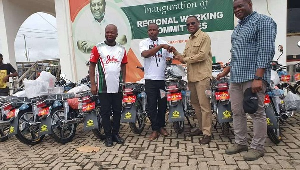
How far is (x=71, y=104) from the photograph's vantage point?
4.50 metres

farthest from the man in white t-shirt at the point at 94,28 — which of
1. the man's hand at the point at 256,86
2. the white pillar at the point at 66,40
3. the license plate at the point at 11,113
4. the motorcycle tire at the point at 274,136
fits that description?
the man's hand at the point at 256,86

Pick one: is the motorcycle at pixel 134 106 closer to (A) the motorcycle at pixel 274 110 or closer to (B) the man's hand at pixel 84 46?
(A) the motorcycle at pixel 274 110

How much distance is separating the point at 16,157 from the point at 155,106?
2.28 m

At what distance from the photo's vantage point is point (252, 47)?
3.06 m

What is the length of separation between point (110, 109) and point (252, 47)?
2.27m

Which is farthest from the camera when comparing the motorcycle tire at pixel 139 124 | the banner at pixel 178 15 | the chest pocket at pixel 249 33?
the banner at pixel 178 15

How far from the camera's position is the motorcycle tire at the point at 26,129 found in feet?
14.0

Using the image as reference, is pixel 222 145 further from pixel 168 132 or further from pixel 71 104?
pixel 71 104

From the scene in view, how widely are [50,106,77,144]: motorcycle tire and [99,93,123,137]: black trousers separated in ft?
2.66

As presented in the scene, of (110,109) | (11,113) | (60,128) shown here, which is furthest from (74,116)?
(11,113)

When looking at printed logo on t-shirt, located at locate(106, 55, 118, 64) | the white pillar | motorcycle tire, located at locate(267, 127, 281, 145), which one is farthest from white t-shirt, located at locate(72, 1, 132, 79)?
motorcycle tire, located at locate(267, 127, 281, 145)

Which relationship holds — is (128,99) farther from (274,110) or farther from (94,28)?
(94,28)

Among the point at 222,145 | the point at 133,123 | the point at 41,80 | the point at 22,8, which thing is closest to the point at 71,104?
the point at 41,80

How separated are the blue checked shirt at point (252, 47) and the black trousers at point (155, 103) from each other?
1305 millimetres
